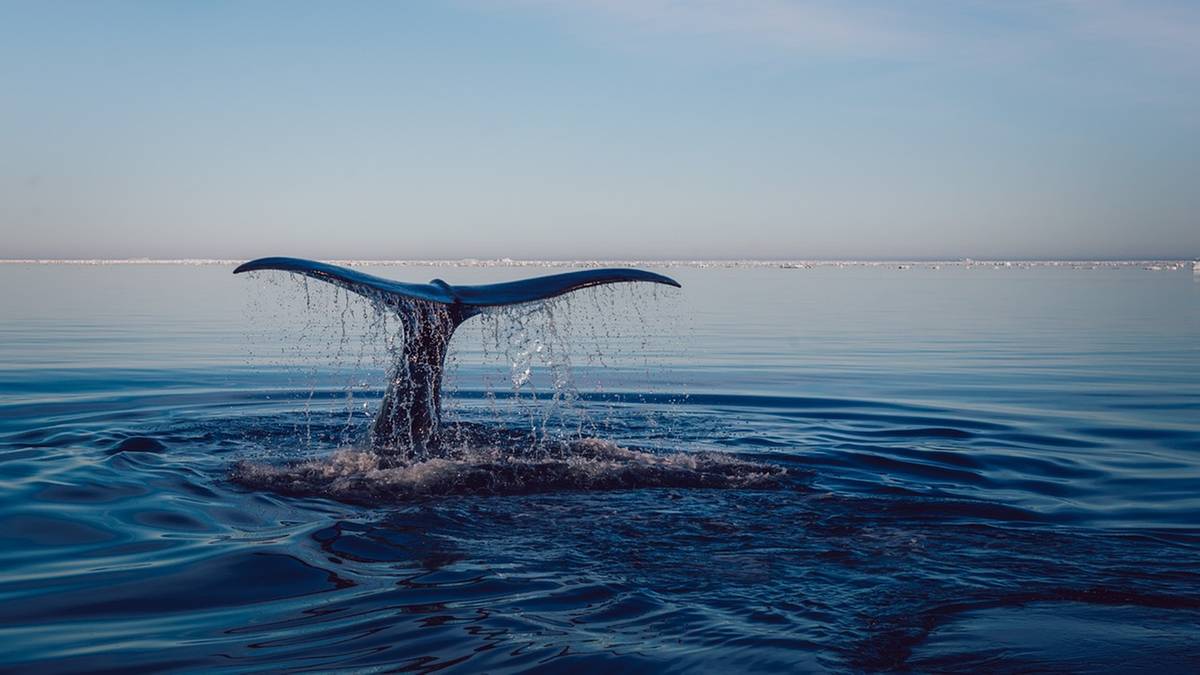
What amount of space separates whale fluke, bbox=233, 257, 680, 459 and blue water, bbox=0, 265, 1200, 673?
31 cm

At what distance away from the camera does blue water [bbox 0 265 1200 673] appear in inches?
180

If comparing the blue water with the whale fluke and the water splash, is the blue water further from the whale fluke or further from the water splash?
the whale fluke

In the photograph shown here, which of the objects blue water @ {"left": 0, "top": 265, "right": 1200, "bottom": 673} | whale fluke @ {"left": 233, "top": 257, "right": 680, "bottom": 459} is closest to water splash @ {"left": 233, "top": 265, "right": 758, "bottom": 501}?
whale fluke @ {"left": 233, "top": 257, "right": 680, "bottom": 459}

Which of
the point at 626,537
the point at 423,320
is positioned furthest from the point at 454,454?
the point at 626,537

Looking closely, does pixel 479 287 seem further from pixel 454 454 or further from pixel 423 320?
pixel 454 454

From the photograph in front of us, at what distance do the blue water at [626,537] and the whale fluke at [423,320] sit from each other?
306 mm

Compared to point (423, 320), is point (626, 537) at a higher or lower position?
lower

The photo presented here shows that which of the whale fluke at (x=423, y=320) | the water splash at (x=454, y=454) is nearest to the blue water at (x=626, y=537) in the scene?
the water splash at (x=454, y=454)

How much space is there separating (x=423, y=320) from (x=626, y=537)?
117 inches

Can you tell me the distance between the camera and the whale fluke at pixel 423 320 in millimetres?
8117

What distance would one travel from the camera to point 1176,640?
4.61 m

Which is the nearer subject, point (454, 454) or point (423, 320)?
point (423, 320)

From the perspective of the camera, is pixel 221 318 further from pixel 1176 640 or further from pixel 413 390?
pixel 1176 640

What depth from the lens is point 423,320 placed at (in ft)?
28.1
